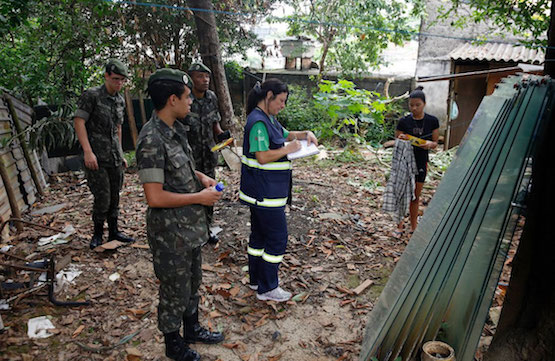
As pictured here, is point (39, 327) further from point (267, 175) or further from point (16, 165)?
point (16, 165)

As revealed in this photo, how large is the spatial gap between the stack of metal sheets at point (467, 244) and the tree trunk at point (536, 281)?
10 centimetres

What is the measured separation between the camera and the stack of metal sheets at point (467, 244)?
237cm

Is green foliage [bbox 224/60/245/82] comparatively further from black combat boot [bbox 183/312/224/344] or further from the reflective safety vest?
black combat boot [bbox 183/312/224/344]

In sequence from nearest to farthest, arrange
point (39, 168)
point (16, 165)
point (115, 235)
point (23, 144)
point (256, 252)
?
point (256, 252), point (115, 235), point (16, 165), point (23, 144), point (39, 168)

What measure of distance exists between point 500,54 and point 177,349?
11.6 metres

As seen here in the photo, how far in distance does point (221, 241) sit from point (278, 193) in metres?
1.89

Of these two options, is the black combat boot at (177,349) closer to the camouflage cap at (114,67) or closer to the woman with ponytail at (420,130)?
the camouflage cap at (114,67)

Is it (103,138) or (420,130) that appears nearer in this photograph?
(103,138)

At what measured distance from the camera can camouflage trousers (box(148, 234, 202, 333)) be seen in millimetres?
2637

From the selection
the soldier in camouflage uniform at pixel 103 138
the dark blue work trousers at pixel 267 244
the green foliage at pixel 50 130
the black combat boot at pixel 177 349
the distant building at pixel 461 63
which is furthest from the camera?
the distant building at pixel 461 63

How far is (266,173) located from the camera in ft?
11.0

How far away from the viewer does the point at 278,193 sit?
340 centimetres

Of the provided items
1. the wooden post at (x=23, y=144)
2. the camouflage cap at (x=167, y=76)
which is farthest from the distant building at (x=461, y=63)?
the wooden post at (x=23, y=144)

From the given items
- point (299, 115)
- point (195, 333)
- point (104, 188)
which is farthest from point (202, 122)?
point (299, 115)
